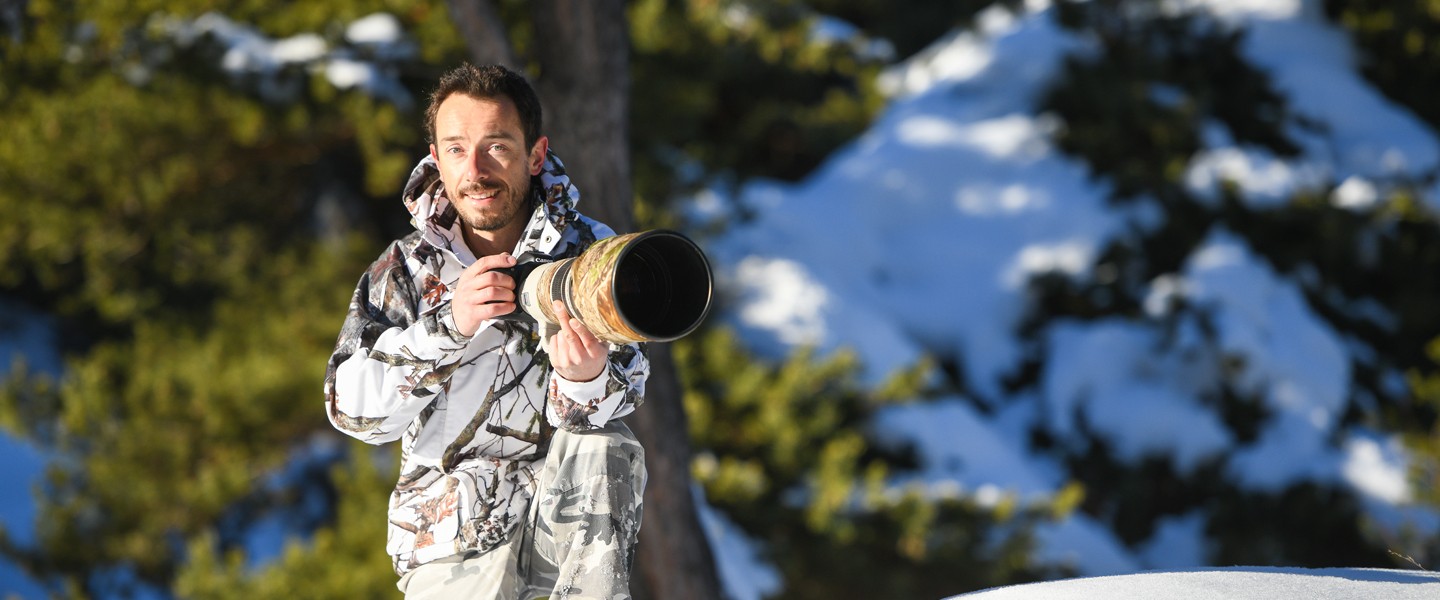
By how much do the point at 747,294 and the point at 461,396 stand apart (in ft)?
18.9

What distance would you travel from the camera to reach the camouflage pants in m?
1.94

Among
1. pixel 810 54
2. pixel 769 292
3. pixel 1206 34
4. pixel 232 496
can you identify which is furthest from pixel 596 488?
pixel 1206 34

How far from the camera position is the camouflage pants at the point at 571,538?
194 cm

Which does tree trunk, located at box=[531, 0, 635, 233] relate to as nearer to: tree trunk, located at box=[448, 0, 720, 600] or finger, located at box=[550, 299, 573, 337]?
tree trunk, located at box=[448, 0, 720, 600]

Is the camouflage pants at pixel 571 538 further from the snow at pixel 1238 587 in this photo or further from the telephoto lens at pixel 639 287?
the snow at pixel 1238 587

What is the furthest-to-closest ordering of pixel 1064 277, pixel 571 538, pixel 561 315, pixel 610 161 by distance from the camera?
pixel 1064 277, pixel 610 161, pixel 571 538, pixel 561 315

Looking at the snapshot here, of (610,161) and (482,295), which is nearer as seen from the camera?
(482,295)

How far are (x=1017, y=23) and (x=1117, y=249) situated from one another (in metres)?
2.97

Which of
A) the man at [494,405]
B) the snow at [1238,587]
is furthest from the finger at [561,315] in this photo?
the snow at [1238,587]

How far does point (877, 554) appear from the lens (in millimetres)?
6547

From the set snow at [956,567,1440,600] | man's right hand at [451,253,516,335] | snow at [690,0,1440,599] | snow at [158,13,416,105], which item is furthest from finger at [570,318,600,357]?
snow at [690,0,1440,599]

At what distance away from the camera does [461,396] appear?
6.57 feet

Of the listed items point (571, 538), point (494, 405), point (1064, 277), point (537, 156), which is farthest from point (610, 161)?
point (1064, 277)

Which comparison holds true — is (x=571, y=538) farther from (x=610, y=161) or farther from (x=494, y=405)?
(x=610, y=161)
